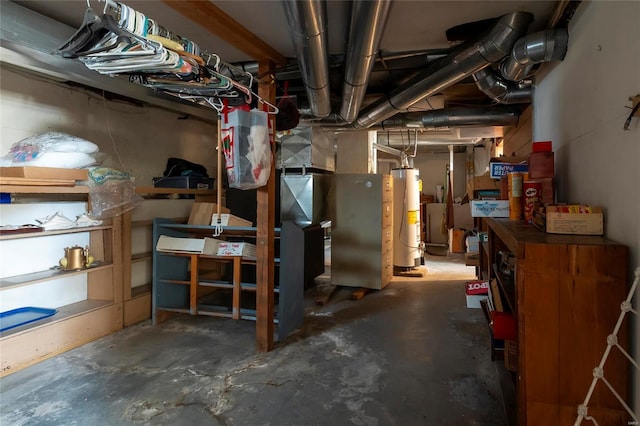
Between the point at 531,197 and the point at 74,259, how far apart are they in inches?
131

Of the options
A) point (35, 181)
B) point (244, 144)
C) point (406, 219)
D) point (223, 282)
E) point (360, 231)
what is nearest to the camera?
point (244, 144)

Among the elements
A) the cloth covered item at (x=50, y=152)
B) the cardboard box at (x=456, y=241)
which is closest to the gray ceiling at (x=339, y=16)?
the cloth covered item at (x=50, y=152)

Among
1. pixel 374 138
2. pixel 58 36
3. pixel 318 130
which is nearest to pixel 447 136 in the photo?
pixel 374 138

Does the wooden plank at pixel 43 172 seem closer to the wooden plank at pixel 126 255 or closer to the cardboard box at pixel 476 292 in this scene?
the wooden plank at pixel 126 255

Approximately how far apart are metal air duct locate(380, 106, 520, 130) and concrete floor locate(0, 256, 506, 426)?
6.69 ft

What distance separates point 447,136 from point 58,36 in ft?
17.5

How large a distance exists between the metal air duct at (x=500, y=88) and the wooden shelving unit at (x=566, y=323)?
2012 mm

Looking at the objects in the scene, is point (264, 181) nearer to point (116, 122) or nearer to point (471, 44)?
point (471, 44)

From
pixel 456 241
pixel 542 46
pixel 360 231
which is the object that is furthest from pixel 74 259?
pixel 456 241

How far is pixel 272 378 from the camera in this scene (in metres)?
2.38

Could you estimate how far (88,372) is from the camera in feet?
8.09

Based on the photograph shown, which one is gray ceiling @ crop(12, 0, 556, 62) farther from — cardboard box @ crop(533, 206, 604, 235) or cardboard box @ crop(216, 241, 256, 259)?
cardboard box @ crop(216, 241, 256, 259)

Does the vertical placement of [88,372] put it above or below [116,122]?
below

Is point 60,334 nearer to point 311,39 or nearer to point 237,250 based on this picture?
point 237,250
